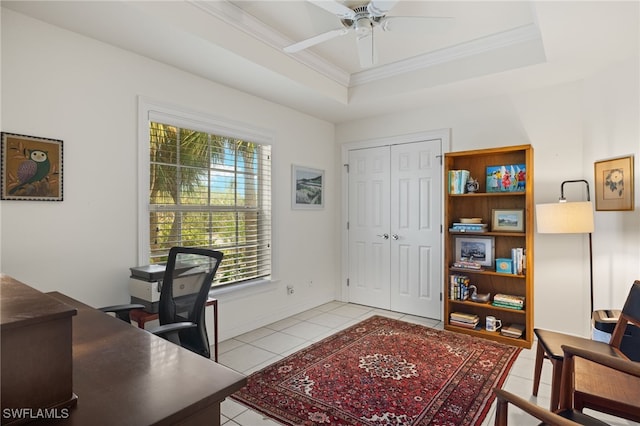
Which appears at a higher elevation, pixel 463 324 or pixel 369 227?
pixel 369 227

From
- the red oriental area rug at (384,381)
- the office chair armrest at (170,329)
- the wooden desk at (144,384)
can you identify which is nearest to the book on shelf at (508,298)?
the red oriental area rug at (384,381)

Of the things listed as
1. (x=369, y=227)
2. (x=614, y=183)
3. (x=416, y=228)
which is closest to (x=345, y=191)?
(x=369, y=227)

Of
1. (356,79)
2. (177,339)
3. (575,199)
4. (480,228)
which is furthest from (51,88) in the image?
(575,199)

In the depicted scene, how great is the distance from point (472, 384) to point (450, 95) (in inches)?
110

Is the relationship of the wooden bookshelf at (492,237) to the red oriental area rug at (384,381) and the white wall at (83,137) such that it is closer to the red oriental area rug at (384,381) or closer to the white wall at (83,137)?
the red oriental area rug at (384,381)

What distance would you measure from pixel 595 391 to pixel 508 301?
6.16 feet

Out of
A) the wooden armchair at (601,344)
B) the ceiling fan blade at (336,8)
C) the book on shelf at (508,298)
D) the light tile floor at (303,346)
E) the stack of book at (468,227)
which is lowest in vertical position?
the light tile floor at (303,346)

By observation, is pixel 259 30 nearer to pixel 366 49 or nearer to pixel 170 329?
pixel 366 49

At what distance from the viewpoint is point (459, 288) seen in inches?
147

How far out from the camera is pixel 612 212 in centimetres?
295

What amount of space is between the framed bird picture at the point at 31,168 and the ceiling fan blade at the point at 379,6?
2.21m

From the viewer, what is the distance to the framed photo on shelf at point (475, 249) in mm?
3695

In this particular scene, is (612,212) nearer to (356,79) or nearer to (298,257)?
(356,79)

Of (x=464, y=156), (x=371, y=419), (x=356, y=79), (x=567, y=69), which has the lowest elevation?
(x=371, y=419)
